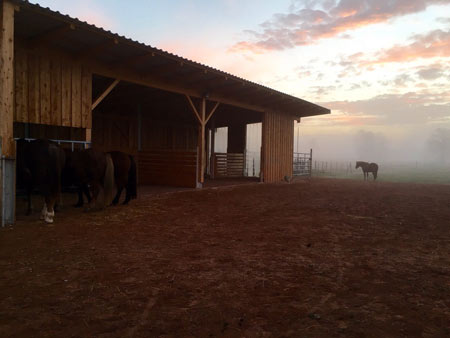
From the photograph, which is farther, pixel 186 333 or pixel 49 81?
pixel 49 81

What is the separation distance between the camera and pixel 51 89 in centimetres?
721

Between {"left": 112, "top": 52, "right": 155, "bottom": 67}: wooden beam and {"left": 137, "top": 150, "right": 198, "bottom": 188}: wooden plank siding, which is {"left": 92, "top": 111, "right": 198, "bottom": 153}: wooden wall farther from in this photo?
{"left": 112, "top": 52, "right": 155, "bottom": 67}: wooden beam

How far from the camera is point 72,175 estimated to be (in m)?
6.96

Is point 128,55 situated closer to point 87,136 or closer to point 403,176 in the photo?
point 87,136

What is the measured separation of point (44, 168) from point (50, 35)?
10.4ft

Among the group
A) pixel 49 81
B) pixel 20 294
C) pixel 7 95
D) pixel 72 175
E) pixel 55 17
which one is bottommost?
pixel 20 294

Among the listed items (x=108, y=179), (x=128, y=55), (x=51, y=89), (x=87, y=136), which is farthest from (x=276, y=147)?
(x=51, y=89)

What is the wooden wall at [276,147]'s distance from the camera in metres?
15.5

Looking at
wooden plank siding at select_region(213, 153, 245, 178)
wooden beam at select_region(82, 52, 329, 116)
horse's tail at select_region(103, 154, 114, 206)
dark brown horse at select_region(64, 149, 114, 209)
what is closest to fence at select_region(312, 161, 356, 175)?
wooden plank siding at select_region(213, 153, 245, 178)

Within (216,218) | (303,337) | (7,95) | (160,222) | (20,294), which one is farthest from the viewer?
(216,218)

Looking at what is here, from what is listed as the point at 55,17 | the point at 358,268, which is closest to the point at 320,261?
the point at 358,268

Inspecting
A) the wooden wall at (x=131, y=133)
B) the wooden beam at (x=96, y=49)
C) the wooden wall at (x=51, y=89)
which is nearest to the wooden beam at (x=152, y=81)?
the wooden beam at (x=96, y=49)

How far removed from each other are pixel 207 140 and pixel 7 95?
1306 centimetres

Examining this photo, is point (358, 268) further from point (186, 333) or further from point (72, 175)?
point (72, 175)
